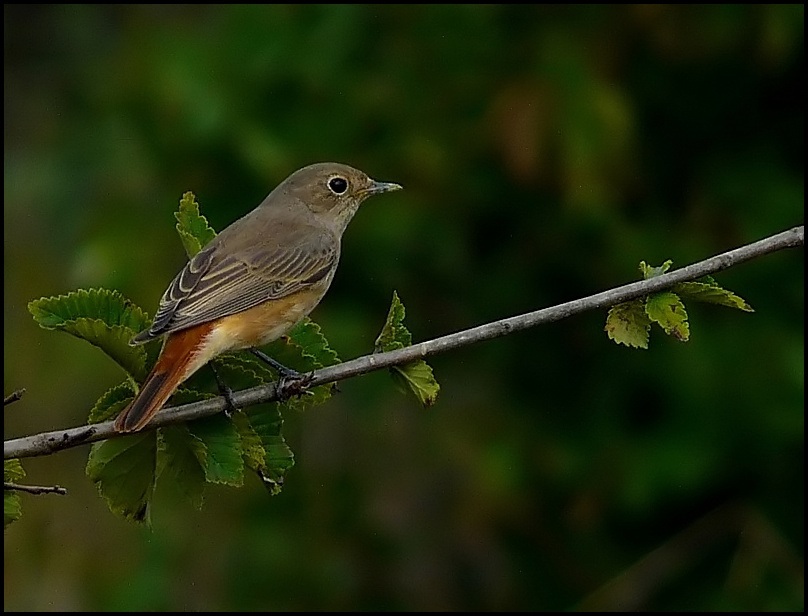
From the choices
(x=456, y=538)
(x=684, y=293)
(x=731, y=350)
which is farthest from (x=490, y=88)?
(x=684, y=293)

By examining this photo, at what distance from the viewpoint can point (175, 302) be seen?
3.54 m

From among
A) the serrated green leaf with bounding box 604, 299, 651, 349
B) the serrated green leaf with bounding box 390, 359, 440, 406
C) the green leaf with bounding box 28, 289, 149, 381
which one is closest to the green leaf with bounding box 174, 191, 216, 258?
the green leaf with bounding box 28, 289, 149, 381

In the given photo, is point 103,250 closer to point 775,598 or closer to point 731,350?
point 731,350

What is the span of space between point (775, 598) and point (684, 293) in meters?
3.20

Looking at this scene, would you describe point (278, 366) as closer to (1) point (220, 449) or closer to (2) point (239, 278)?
(1) point (220, 449)

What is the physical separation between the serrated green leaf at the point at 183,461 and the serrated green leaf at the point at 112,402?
0.36 feet

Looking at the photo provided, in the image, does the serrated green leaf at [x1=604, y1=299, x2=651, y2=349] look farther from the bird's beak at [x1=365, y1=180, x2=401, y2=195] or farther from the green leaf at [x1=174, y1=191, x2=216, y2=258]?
the bird's beak at [x1=365, y1=180, x2=401, y2=195]

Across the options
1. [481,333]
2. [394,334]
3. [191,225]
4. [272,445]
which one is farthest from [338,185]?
[481,333]

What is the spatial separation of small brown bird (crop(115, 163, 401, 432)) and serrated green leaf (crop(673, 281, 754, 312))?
1099 mm

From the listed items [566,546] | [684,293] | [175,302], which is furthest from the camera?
[566,546]

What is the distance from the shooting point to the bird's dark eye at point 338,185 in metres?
4.64

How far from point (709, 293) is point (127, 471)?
4.36 ft

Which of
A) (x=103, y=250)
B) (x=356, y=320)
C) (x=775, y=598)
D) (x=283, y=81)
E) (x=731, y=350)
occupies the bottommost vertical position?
(x=775, y=598)

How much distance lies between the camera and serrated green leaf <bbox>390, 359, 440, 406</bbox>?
9.82ft
